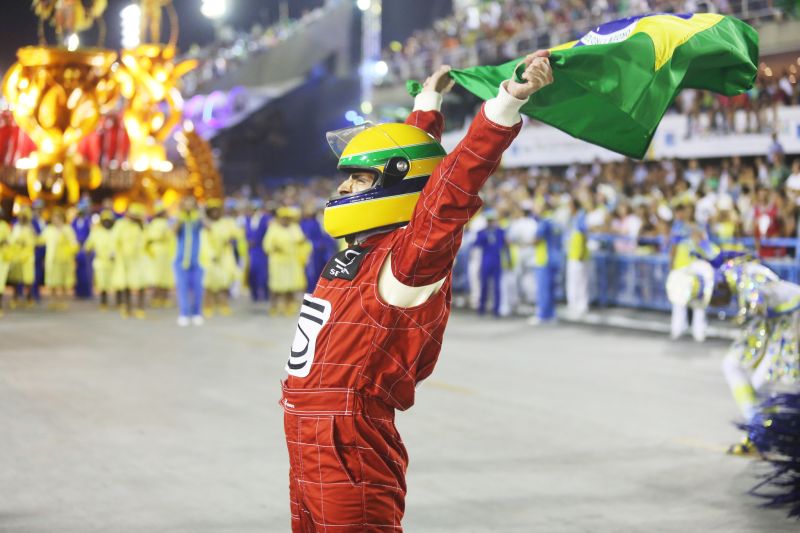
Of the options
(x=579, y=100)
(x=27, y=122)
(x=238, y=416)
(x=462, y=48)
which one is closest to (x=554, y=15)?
(x=462, y=48)

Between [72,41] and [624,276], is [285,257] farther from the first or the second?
[72,41]

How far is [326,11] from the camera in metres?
40.8

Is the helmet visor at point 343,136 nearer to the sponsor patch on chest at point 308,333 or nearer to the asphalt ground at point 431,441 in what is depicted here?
the sponsor patch on chest at point 308,333

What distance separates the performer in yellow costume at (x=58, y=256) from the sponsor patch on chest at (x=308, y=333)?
14.9m

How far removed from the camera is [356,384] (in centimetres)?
330

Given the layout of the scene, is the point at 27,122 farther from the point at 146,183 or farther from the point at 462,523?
the point at 462,523

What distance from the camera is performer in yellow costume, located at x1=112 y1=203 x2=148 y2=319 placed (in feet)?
54.2

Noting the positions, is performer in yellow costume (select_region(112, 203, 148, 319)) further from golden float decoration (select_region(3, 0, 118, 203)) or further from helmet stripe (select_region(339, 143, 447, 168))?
helmet stripe (select_region(339, 143, 447, 168))

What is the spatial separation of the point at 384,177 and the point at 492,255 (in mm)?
13249

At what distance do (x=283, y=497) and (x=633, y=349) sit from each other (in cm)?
764

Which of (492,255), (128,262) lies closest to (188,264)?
(128,262)

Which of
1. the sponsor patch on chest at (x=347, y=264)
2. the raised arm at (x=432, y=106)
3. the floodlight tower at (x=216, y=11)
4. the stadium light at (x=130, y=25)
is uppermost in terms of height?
A: the floodlight tower at (x=216, y=11)

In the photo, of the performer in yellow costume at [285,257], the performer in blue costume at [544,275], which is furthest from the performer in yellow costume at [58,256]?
the performer in blue costume at [544,275]

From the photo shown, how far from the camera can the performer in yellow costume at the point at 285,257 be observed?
16.6m
